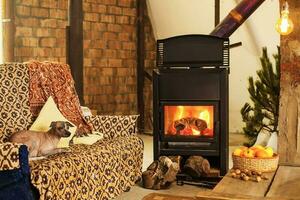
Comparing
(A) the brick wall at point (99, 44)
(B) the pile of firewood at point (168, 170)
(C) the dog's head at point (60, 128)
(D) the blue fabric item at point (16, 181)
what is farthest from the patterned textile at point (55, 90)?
(A) the brick wall at point (99, 44)

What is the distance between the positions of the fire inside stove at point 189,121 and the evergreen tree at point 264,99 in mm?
1384

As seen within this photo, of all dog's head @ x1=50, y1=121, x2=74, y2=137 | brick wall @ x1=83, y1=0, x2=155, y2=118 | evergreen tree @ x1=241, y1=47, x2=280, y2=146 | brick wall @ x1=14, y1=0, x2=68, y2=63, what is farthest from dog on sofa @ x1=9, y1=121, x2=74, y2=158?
brick wall @ x1=83, y1=0, x2=155, y2=118

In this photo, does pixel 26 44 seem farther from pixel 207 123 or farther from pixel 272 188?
pixel 272 188

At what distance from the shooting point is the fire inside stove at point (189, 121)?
413 centimetres

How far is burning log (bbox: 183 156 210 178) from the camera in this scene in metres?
4.10

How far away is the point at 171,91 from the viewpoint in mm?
4152

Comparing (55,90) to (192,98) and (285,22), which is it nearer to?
(192,98)

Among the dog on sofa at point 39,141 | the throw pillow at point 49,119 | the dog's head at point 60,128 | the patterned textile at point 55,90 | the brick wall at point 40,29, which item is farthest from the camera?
the brick wall at point 40,29

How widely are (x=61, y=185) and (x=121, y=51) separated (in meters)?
4.29

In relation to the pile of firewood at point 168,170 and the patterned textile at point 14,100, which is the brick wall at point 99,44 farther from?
the pile of firewood at point 168,170

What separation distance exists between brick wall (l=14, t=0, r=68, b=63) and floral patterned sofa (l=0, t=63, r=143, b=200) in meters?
2.26

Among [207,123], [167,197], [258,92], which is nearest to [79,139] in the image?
[167,197]

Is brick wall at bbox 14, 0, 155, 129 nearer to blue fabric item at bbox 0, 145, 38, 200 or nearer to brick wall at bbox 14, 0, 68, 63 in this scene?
brick wall at bbox 14, 0, 68, 63

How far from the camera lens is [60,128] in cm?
341
